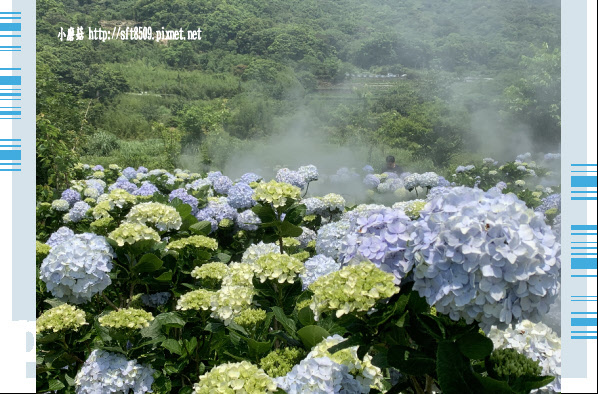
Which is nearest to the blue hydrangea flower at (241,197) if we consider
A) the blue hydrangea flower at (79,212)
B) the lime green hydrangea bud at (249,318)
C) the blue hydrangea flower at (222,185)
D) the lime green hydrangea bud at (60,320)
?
the blue hydrangea flower at (222,185)

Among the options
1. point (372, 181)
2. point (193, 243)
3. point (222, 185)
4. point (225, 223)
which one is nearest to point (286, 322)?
point (193, 243)

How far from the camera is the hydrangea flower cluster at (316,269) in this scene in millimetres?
1832

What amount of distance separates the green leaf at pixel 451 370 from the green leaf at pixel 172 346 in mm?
1037

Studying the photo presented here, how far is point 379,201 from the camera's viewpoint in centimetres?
390

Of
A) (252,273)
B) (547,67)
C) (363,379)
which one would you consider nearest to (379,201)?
(252,273)

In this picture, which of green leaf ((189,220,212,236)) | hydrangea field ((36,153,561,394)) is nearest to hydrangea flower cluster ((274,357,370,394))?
hydrangea field ((36,153,561,394))

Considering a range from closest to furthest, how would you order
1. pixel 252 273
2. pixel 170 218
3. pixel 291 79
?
pixel 252 273, pixel 170 218, pixel 291 79

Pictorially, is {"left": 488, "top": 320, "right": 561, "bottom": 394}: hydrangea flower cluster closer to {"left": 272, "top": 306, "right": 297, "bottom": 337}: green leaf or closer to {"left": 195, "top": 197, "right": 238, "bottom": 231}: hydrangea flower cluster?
{"left": 272, "top": 306, "right": 297, "bottom": 337}: green leaf

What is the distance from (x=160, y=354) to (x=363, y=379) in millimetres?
887

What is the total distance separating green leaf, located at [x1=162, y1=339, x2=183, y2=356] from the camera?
167 cm

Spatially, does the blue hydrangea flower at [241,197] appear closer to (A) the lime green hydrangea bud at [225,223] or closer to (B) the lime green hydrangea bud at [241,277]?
(A) the lime green hydrangea bud at [225,223]

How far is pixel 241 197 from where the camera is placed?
3.04 m

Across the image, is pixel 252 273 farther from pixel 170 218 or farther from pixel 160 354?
pixel 170 218

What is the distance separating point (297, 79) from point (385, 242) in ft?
49.5
